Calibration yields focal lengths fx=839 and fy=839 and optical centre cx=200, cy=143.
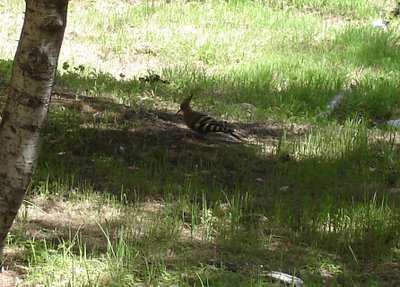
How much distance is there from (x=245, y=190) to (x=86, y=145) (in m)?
1.66

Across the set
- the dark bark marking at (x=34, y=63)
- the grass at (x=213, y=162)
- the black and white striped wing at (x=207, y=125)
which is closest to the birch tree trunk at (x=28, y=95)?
the dark bark marking at (x=34, y=63)

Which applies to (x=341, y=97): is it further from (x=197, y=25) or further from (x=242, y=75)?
(x=197, y=25)

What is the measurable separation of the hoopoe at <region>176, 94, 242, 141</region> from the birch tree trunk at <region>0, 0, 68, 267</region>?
4.16 m

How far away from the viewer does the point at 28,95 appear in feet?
14.4

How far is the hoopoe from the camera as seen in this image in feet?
28.3

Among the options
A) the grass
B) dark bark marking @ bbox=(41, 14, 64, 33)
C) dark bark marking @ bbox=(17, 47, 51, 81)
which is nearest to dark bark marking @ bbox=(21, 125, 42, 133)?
dark bark marking @ bbox=(17, 47, 51, 81)

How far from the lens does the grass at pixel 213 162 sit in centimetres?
550

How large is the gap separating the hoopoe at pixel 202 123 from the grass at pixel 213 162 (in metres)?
0.14

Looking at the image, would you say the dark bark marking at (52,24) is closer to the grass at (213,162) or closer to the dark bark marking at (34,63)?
the dark bark marking at (34,63)

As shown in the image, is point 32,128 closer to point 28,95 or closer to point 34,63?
point 28,95

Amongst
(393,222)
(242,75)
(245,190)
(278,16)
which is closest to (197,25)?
(278,16)

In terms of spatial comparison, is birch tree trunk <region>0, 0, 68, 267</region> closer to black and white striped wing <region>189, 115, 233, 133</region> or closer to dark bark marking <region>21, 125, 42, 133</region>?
dark bark marking <region>21, 125, 42, 133</region>

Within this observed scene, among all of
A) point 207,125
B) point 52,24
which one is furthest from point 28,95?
point 207,125

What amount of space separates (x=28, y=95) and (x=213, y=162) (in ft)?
12.9
